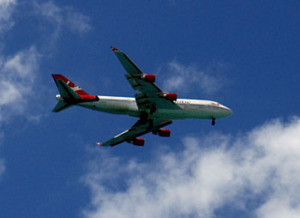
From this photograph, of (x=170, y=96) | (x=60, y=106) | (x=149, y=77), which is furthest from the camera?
(x=170, y=96)

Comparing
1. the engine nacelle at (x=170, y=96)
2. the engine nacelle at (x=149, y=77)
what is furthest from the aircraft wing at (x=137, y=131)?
the engine nacelle at (x=149, y=77)

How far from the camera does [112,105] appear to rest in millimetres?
86125

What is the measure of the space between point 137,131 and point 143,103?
9.65 meters

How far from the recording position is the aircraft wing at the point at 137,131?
9244cm

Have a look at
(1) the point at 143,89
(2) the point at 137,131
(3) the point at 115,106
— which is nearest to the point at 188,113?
(1) the point at 143,89

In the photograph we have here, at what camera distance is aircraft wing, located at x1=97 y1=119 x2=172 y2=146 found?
9244 centimetres

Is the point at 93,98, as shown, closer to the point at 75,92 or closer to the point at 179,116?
the point at 75,92

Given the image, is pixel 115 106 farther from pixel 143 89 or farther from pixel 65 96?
pixel 65 96

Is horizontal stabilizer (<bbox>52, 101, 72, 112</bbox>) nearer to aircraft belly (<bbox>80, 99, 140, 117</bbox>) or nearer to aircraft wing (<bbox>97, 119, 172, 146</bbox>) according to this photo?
aircraft belly (<bbox>80, 99, 140, 117</bbox>)

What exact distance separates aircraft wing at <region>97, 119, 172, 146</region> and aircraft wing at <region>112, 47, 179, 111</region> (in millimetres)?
5169

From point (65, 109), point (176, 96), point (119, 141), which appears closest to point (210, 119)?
point (176, 96)

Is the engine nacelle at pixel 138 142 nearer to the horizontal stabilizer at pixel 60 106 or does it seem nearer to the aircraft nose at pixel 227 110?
the aircraft nose at pixel 227 110

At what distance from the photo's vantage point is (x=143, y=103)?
86.1 meters

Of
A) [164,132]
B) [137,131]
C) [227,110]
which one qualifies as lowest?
[137,131]
